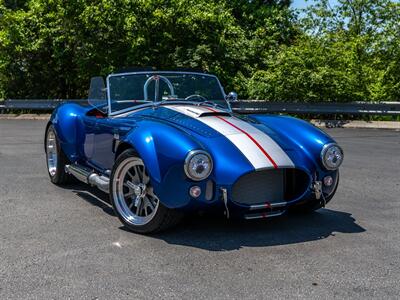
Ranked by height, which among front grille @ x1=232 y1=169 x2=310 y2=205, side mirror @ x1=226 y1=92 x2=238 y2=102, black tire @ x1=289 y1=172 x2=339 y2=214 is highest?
side mirror @ x1=226 y1=92 x2=238 y2=102

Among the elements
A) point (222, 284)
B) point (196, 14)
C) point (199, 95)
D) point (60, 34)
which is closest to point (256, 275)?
point (222, 284)

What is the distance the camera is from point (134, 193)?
4609 millimetres

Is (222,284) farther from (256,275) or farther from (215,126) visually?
(215,126)

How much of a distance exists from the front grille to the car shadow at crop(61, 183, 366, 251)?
11.6 inches

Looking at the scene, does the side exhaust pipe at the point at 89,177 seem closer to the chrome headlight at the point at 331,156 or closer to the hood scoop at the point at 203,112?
the hood scoop at the point at 203,112

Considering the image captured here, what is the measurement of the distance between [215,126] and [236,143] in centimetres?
33

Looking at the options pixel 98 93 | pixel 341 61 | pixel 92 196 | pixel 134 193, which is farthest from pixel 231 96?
pixel 341 61

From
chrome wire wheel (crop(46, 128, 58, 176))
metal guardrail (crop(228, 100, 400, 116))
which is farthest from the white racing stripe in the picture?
metal guardrail (crop(228, 100, 400, 116))

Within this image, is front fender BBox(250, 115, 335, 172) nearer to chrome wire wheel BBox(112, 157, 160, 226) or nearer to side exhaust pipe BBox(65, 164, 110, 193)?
chrome wire wheel BBox(112, 157, 160, 226)

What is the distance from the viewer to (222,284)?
3.36 m

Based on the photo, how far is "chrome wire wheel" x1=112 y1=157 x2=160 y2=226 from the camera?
4.48 meters

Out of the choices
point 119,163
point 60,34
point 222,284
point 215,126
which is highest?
point 60,34

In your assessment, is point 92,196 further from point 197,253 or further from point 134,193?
point 197,253

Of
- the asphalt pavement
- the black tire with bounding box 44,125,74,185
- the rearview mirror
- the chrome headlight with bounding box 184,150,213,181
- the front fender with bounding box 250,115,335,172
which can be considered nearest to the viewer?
the asphalt pavement
